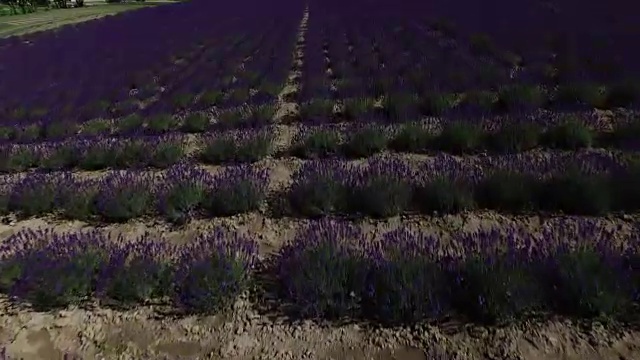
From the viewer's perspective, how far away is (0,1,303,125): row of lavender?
30.5 feet

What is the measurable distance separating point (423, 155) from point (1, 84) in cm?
1270

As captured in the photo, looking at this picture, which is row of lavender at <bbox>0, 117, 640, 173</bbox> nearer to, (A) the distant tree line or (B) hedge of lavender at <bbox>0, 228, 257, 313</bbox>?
(B) hedge of lavender at <bbox>0, 228, 257, 313</bbox>

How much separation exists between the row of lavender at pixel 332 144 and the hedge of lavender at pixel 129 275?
8.41 feet

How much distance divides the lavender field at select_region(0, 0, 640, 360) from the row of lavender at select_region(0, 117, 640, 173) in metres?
0.03

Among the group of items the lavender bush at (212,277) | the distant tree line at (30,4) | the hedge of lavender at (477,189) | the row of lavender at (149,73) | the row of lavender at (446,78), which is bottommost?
the distant tree line at (30,4)

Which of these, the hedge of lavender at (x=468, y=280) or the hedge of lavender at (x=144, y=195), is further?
the hedge of lavender at (x=144, y=195)

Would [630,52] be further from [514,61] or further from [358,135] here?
[358,135]

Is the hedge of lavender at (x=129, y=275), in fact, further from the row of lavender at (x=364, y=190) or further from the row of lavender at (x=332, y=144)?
the row of lavender at (x=332, y=144)

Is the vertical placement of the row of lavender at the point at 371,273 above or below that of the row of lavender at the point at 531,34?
above

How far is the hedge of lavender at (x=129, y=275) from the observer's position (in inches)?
120

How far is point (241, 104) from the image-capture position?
862 cm

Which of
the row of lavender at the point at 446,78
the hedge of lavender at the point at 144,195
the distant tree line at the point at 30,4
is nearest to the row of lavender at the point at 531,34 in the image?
the row of lavender at the point at 446,78

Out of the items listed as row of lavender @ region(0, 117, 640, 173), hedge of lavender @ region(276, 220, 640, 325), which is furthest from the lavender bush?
row of lavender @ region(0, 117, 640, 173)

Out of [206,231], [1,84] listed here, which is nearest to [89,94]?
[1,84]
